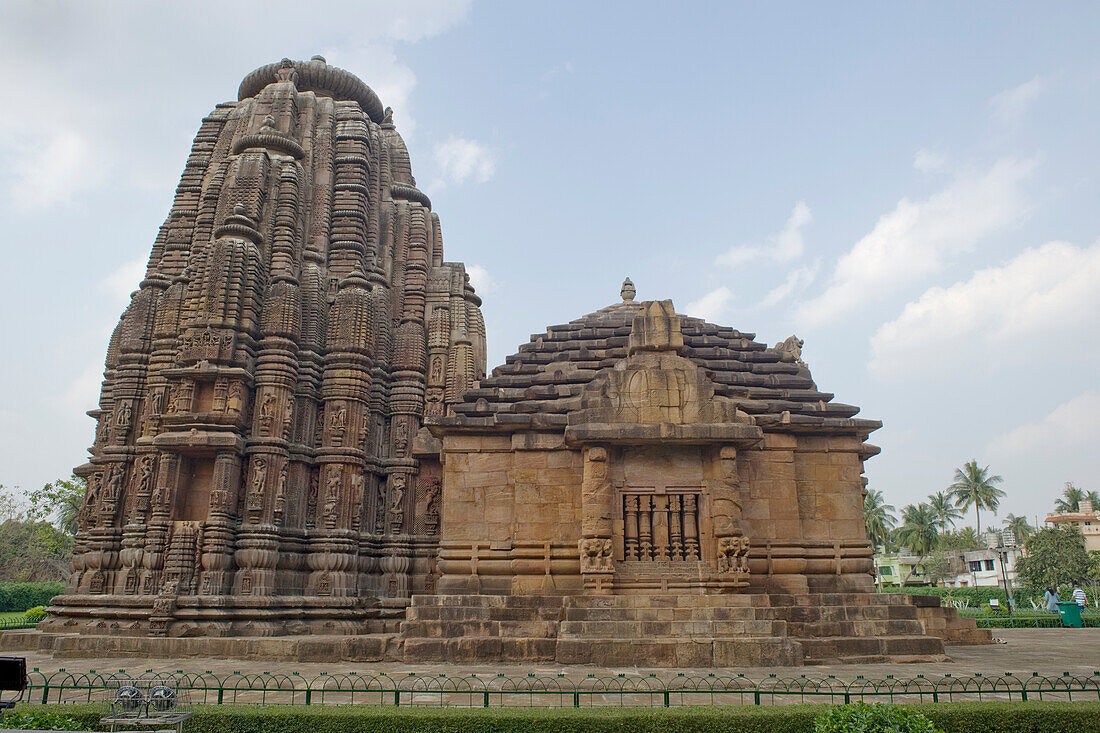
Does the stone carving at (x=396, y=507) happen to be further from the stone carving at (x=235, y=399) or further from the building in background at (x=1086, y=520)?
the building in background at (x=1086, y=520)

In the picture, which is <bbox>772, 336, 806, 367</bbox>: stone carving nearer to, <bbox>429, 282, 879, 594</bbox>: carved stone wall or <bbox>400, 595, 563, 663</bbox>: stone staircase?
<bbox>429, 282, 879, 594</bbox>: carved stone wall

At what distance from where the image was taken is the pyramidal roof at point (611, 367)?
14523 millimetres

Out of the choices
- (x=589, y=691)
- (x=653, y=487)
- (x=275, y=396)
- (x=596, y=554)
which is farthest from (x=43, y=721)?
(x=275, y=396)

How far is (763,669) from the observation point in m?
10.6

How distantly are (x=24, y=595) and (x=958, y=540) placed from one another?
78768 millimetres

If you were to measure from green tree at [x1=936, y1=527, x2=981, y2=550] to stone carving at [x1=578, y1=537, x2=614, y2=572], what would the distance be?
72939mm

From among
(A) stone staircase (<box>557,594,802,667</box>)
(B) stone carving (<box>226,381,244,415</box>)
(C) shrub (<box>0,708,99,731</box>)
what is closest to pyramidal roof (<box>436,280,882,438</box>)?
(A) stone staircase (<box>557,594,802,667</box>)

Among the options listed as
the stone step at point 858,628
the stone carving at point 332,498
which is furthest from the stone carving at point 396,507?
the stone step at point 858,628

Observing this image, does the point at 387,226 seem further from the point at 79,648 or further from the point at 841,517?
the point at 841,517

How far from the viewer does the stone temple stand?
1273 cm

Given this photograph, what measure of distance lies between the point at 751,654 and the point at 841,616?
263 cm

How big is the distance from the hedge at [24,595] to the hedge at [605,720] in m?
39.7

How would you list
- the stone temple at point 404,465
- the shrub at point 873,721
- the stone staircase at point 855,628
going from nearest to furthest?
the shrub at point 873,721 → the stone staircase at point 855,628 → the stone temple at point 404,465

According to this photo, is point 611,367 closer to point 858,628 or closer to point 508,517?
point 508,517
